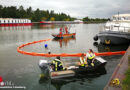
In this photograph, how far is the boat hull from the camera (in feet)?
60.2

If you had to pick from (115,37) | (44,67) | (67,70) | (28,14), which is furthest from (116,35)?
(28,14)

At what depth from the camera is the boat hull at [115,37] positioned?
722 inches

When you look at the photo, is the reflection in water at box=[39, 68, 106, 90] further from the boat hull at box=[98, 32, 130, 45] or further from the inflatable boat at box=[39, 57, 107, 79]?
the boat hull at box=[98, 32, 130, 45]

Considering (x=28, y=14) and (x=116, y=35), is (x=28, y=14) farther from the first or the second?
(x=116, y=35)

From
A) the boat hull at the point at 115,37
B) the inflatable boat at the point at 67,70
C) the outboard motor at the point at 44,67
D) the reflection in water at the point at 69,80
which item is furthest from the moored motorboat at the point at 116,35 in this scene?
the outboard motor at the point at 44,67

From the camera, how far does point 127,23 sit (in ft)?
70.3

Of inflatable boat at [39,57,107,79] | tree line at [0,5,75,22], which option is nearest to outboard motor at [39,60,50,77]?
inflatable boat at [39,57,107,79]

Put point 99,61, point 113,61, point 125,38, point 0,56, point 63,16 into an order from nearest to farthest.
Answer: point 99,61, point 113,61, point 0,56, point 125,38, point 63,16

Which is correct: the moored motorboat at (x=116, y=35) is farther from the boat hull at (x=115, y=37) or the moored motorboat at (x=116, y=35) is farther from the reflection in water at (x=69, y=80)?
the reflection in water at (x=69, y=80)

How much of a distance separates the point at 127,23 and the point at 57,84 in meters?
18.0

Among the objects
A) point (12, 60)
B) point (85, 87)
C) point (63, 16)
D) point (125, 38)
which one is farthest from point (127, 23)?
point (63, 16)

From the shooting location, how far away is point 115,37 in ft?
61.9

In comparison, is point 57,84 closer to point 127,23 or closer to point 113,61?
point 113,61

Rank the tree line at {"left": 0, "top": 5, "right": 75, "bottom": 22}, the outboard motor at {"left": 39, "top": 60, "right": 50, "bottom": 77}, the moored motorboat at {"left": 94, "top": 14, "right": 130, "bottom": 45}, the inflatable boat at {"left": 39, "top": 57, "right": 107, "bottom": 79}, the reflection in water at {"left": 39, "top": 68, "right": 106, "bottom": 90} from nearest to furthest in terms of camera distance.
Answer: the reflection in water at {"left": 39, "top": 68, "right": 106, "bottom": 90}
the inflatable boat at {"left": 39, "top": 57, "right": 107, "bottom": 79}
the outboard motor at {"left": 39, "top": 60, "right": 50, "bottom": 77}
the moored motorboat at {"left": 94, "top": 14, "right": 130, "bottom": 45}
the tree line at {"left": 0, "top": 5, "right": 75, "bottom": 22}
